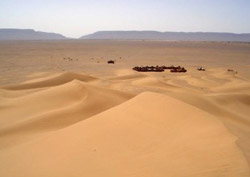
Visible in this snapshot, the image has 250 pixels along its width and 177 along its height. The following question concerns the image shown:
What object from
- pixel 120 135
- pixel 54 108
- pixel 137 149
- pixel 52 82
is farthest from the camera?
pixel 52 82

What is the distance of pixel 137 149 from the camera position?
135 inches

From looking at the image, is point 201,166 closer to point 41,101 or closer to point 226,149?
point 226,149

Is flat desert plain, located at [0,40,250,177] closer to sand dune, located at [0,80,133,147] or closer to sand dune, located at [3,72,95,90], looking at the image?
sand dune, located at [0,80,133,147]

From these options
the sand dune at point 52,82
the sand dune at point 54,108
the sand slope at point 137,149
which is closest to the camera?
the sand slope at point 137,149

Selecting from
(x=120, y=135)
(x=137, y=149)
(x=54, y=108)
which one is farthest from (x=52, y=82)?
(x=137, y=149)

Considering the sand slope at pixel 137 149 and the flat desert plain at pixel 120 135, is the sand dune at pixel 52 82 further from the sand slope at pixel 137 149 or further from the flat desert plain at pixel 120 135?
the sand slope at pixel 137 149

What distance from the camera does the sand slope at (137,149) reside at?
2.79 m

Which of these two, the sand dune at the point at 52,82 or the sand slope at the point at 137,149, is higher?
the sand slope at the point at 137,149

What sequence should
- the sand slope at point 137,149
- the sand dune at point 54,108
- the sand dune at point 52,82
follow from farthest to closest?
the sand dune at point 52,82, the sand dune at point 54,108, the sand slope at point 137,149

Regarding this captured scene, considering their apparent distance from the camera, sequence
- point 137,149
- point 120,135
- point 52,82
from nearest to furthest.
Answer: point 137,149
point 120,135
point 52,82

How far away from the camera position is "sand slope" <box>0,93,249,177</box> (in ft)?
9.14

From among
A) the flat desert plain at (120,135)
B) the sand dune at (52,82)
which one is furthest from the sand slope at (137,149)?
the sand dune at (52,82)

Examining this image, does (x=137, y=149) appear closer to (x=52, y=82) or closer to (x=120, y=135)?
(x=120, y=135)

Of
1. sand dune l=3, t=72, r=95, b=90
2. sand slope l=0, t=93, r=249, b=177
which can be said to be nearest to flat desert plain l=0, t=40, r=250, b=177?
sand slope l=0, t=93, r=249, b=177
